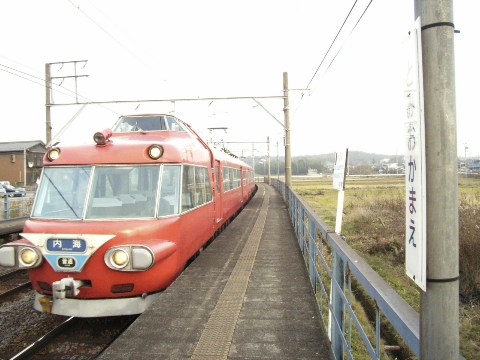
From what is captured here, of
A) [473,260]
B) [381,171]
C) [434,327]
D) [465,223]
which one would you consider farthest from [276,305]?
[381,171]

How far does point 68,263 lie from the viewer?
4648 mm

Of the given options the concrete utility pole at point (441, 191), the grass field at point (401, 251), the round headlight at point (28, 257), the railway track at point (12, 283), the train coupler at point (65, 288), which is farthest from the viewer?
the grass field at point (401, 251)

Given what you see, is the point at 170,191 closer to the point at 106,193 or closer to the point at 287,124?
the point at 106,193

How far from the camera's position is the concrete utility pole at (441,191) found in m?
1.52

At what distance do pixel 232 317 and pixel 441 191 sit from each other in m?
3.31

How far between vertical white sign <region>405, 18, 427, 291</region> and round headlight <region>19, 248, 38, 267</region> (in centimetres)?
444

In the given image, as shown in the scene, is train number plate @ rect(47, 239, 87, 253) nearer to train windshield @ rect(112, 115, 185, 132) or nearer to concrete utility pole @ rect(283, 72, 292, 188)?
train windshield @ rect(112, 115, 185, 132)

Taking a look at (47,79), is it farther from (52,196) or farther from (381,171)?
(381,171)

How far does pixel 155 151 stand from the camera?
5.57m

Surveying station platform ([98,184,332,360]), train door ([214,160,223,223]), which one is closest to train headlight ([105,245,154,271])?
station platform ([98,184,332,360])

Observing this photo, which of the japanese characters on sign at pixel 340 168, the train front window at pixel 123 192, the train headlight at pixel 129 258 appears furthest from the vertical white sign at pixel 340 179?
the train front window at pixel 123 192

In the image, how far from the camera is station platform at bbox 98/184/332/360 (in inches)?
143

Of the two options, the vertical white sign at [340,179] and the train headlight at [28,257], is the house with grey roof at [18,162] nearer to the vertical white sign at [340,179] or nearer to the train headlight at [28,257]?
the train headlight at [28,257]

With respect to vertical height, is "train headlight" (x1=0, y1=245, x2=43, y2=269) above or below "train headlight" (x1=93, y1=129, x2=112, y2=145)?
below
